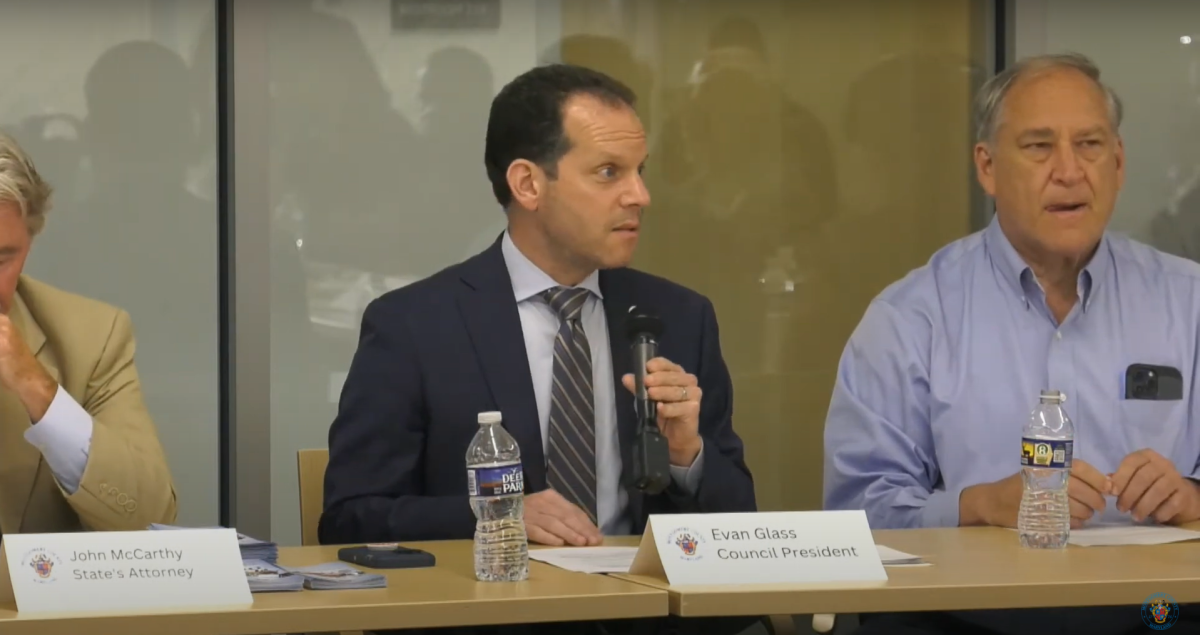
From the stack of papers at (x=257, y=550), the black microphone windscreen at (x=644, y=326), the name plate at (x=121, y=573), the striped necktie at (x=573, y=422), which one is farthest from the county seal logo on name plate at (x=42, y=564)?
the striped necktie at (x=573, y=422)

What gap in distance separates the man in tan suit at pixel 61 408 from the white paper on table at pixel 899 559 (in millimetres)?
1328

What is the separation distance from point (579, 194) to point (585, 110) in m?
0.17

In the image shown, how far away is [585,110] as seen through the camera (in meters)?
3.06

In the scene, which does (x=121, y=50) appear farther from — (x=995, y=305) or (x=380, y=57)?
(x=995, y=305)

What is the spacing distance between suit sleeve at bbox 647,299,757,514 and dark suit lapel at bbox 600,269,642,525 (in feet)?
0.26

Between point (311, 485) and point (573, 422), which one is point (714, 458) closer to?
point (573, 422)

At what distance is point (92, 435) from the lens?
2746 mm

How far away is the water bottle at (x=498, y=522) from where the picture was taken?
217 cm

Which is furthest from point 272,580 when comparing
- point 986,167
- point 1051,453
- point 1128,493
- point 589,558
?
point 986,167

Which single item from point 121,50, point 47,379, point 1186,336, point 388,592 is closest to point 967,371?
point 1186,336

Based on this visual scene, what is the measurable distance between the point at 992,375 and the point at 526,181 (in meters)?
0.99

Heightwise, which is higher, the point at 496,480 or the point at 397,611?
the point at 496,480

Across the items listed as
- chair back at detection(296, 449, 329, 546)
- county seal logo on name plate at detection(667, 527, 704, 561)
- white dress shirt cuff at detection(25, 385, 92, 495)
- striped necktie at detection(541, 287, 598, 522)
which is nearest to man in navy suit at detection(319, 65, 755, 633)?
striped necktie at detection(541, 287, 598, 522)

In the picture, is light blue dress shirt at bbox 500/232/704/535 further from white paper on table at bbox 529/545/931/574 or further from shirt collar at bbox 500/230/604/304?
white paper on table at bbox 529/545/931/574
